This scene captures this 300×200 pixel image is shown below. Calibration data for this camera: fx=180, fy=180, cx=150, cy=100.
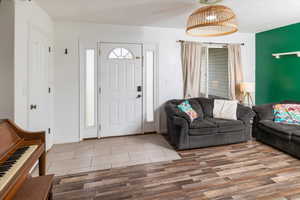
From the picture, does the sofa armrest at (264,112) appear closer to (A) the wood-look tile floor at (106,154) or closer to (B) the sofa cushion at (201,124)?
(B) the sofa cushion at (201,124)

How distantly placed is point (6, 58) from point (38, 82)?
0.78 meters

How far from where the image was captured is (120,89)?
4.07 m

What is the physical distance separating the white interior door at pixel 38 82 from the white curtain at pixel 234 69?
13.7 ft

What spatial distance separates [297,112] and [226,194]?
2.63m

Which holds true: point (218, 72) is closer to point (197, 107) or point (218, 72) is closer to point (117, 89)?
point (197, 107)

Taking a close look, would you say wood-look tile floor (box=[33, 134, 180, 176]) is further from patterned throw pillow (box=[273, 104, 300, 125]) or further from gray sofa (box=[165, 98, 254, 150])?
patterned throw pillow (box=[273, 104, 300, 125])

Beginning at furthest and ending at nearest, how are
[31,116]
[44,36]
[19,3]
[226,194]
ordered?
[44,36]
[31,116]
[19,3]
[226,194]

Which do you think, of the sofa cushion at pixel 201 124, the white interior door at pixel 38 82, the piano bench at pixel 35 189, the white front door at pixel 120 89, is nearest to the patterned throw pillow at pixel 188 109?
the sofa cushion at pixel 201 124

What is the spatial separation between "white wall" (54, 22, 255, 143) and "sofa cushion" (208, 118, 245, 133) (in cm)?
129

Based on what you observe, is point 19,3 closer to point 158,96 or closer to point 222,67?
point 158,96

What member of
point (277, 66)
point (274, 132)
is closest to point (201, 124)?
point (274, 132)

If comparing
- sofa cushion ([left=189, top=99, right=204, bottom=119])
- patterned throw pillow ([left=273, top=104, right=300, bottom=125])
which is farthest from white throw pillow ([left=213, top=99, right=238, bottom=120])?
patterned throw pillow ([left=273, top=104, right=300, bottom=125])

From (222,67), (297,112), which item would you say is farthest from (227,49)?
(297,112)

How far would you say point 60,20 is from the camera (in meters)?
3.60
